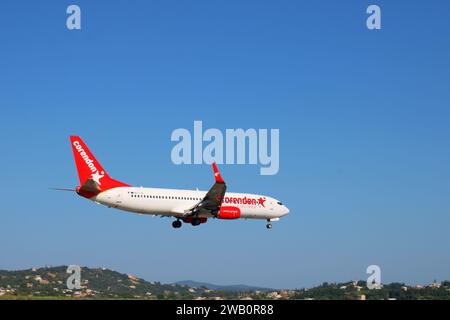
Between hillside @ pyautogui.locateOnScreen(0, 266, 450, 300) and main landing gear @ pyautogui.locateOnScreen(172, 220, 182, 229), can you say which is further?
main landing gear @ pyautogui.locateOnScreen(172, 220, 182, 229)

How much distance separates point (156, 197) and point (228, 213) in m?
9.72

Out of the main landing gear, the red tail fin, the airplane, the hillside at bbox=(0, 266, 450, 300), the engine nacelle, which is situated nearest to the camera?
the hillside at bbox=(0, 266, 450, 300)

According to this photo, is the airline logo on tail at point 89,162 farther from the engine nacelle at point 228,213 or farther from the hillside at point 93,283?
the engine nacelle at point 228,213

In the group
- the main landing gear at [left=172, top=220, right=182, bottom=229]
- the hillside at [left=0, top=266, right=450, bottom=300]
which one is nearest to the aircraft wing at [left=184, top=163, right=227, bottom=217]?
the main landing gear at [left=172, top=220, right=182, bottom=229]

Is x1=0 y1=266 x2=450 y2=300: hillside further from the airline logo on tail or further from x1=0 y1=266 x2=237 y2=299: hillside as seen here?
the airline logo on tail

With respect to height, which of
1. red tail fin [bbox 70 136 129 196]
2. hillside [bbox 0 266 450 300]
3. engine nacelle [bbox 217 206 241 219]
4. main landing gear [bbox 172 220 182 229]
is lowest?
hillside [bbox 0 266 450 300]

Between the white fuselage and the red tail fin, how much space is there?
3.92 ft

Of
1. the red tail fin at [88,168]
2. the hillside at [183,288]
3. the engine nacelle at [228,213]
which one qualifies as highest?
the red tail fin at [88,168]

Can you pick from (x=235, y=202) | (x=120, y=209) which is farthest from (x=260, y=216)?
(x=120, y=209)

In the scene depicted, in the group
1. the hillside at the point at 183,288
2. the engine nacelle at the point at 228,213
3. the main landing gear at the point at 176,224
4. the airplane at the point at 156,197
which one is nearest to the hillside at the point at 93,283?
the hillside at the point at 183,288

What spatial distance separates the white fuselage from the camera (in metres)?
76.2

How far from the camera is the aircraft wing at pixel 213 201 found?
7644 centimetres
